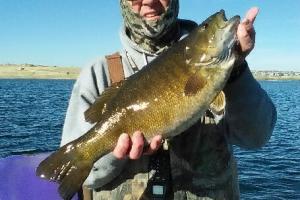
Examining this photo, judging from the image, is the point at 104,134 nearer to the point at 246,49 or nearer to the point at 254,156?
the point at 246,49

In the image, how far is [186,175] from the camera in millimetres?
4445

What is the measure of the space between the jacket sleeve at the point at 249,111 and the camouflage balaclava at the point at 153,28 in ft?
3.13

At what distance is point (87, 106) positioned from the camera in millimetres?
4508

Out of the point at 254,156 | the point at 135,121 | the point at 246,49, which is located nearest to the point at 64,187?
the point at 135,121

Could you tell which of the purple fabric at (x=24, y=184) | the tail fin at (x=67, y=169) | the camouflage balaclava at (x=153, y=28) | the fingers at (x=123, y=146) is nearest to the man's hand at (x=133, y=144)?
the fingers at (x=123, y=146)

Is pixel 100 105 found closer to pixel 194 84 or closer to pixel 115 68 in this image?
pixel 115 68

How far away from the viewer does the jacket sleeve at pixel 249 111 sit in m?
3.98

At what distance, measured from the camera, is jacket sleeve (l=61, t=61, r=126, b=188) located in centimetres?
443

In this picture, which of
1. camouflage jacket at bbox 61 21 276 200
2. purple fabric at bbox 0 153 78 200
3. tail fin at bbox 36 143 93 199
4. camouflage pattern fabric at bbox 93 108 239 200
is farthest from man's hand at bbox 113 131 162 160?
purple fabric at bbox 0 153 78 200

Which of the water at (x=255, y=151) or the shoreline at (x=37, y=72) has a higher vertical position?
the shoreline at (x=37, y=72)

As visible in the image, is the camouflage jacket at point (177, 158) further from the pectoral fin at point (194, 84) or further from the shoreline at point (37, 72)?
the shoreline at point (37, 72)

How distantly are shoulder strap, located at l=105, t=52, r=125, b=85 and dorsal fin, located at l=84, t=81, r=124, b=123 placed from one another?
0.32 m

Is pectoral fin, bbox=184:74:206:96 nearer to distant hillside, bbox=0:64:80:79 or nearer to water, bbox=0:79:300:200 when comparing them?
water, bbox=0:79:300:200

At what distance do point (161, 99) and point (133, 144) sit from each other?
1.41 ft
